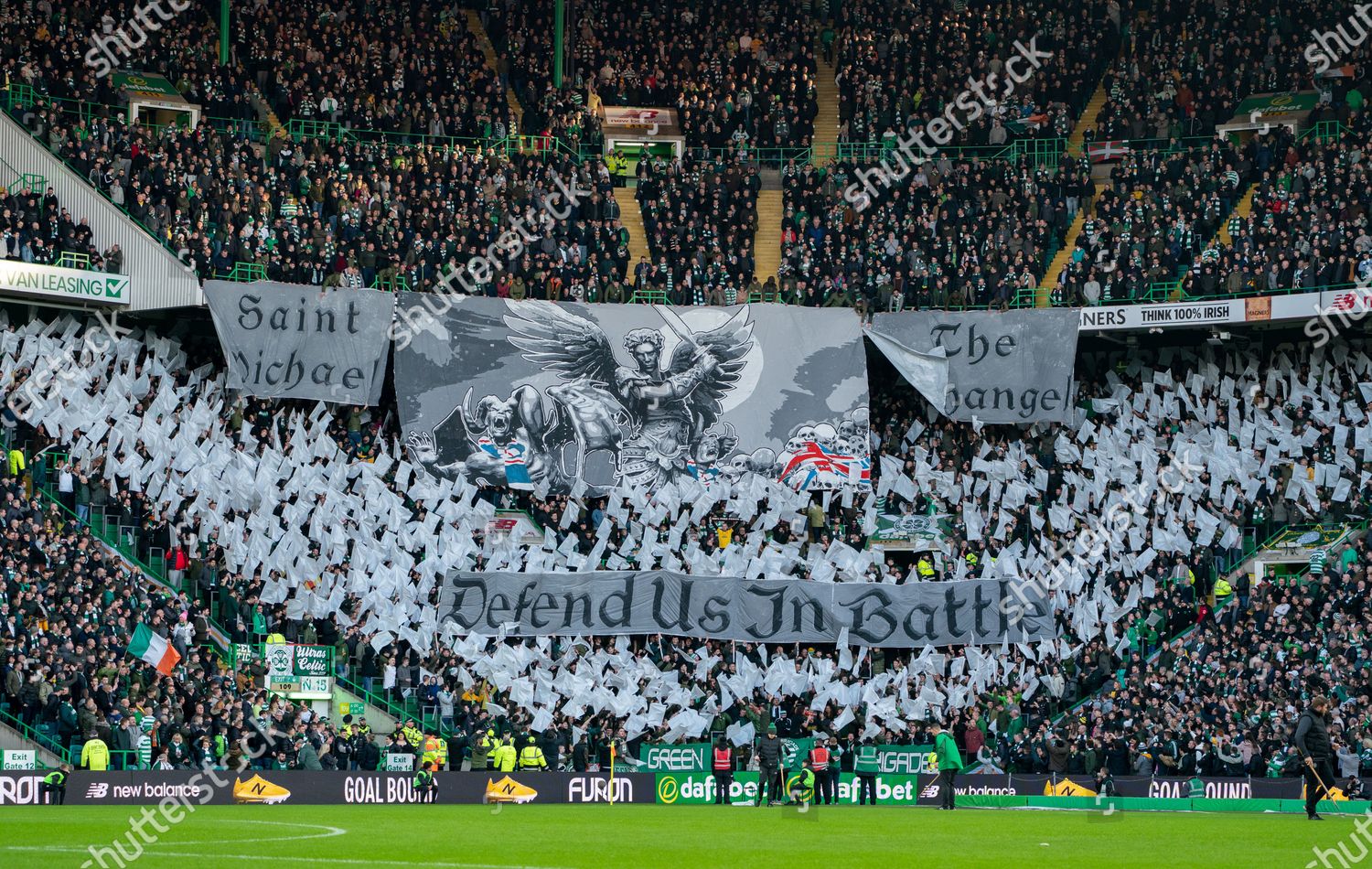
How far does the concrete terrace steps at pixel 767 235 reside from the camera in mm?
53562

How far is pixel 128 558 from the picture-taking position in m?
41.9

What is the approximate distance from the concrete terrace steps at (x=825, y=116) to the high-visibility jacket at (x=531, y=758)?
23406 mm

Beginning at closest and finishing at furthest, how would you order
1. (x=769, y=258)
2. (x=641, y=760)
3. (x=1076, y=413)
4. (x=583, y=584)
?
(x=641, y=760), (x=583, y=584), (x=1076, y=413), (x=769, y=258)

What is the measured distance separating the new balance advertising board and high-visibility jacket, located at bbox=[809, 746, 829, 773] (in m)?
3.76

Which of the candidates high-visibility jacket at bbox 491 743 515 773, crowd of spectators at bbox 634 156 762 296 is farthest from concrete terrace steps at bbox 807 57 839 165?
high-visibility jacket at bbox 491 743 515 773

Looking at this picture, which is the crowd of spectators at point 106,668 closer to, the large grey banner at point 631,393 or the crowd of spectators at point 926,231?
the large grey banner at point 631,393

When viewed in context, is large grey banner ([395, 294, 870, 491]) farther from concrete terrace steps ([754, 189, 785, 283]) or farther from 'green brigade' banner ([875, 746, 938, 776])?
'green brigade' banner ([875, 746, 938, 776])

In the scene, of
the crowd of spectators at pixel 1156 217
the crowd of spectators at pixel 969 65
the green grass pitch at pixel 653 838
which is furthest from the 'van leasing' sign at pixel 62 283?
the crowd of spectators at pixel 1156 217

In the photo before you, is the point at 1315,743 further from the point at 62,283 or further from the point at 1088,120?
the point at 1088,120

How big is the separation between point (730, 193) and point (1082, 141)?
11157mm

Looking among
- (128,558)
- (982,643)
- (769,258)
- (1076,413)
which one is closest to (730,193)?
(769,258)

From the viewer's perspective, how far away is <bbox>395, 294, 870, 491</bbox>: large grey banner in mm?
48312

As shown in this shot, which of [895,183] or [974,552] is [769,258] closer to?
[895,183]

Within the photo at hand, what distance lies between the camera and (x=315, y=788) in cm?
3475
